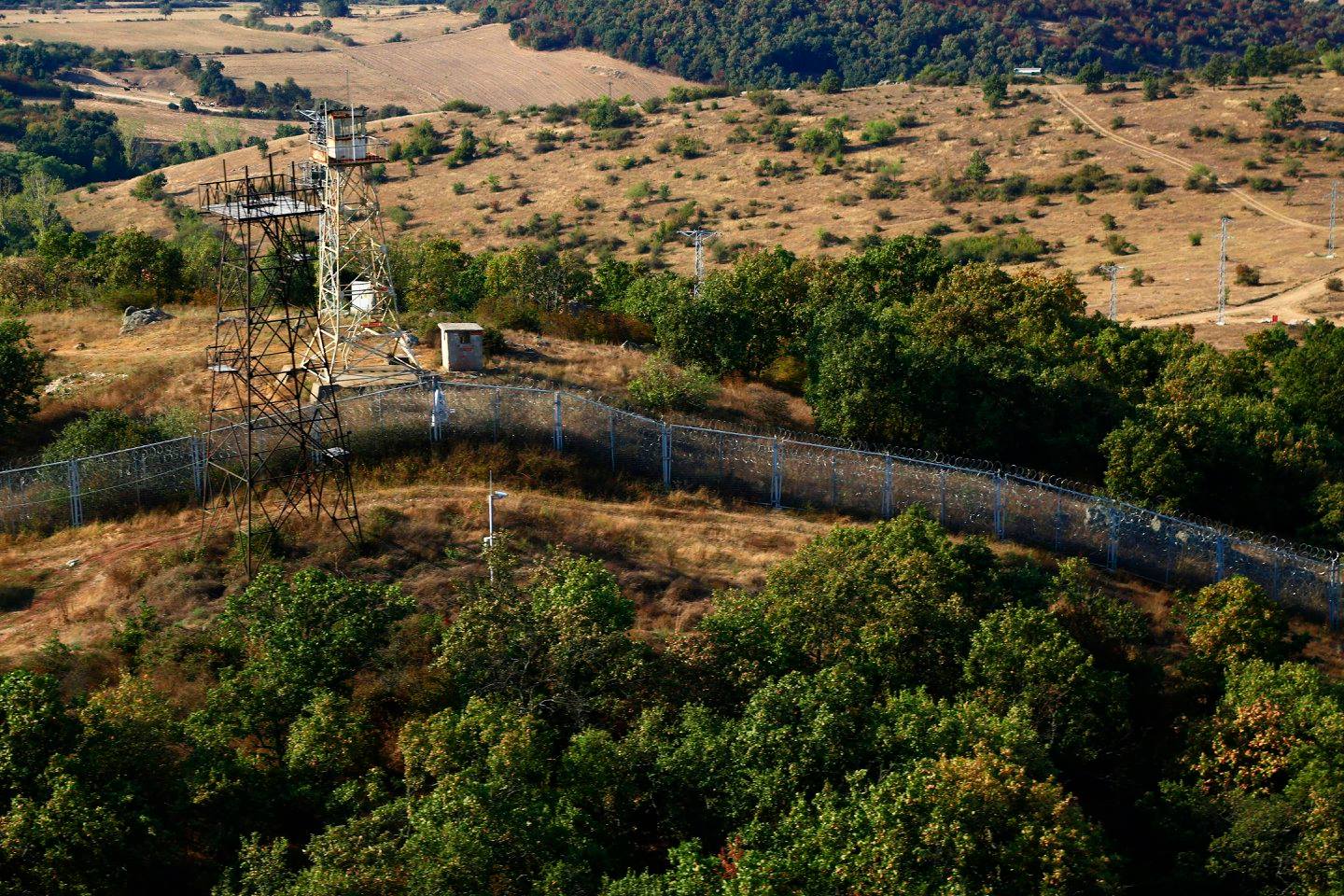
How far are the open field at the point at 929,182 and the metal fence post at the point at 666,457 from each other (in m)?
44.5

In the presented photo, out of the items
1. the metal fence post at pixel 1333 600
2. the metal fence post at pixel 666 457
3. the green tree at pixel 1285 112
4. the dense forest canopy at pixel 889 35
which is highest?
the dense forest canopy at pixel 889 35

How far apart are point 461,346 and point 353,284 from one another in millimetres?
3485

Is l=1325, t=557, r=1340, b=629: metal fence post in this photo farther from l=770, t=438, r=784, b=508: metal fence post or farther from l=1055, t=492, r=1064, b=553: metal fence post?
l=770, t=438, r=784, b=508: metal fence post

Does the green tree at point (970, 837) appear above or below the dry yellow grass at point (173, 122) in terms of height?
below

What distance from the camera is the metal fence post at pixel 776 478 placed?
118 feet

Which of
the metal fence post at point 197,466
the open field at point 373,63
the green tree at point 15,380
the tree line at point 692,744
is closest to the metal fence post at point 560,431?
the tree line at point 692,744

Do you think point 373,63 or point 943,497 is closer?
point 943,497

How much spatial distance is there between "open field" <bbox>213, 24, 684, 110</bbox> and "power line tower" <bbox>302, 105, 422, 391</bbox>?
118927 millimetres

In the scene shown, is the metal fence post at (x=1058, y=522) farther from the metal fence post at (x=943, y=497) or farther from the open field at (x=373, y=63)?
the open field at (x=373, y=63)

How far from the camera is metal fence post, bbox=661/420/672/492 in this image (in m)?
36.1

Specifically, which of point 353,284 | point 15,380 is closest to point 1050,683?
point 353,284

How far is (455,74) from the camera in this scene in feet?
555

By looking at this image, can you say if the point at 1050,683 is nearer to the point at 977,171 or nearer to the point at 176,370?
the point at 176,370

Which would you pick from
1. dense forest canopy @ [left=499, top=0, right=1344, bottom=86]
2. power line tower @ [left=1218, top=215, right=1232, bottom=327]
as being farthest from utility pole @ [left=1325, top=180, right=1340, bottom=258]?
dense forest canopy @ [left=499, top=0, right=1344, bottom=86]
